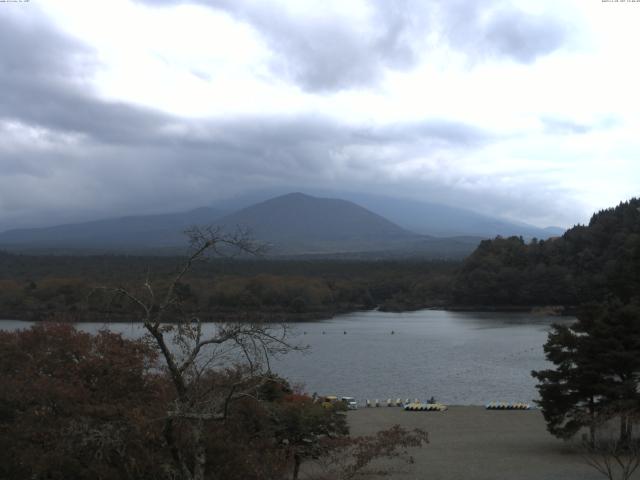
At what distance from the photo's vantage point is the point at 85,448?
22.6 ft

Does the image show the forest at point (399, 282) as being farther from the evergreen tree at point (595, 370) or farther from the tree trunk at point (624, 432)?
the tree trunk at point (624, 432)

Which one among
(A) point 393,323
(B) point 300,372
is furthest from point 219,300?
(B) point 300,372

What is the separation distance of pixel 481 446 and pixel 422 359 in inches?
802

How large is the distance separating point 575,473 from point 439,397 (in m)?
13.1

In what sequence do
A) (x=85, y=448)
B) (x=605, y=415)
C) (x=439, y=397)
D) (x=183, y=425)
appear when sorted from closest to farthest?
(x=183, y=425), (x=85, y=448), (x=605, y=415), (x=439, y=397)

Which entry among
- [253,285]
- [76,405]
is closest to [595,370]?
[76,405]

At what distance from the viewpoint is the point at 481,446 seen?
56.0ft

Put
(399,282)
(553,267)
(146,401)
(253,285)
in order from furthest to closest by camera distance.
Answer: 1. (399,282)
2. (553,267)
3. (253,285)
4. (146,401)

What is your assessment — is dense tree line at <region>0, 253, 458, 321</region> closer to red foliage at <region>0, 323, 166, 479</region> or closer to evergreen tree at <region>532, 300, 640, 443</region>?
evergreen tree at <region>532, 300, 640, 443</region>

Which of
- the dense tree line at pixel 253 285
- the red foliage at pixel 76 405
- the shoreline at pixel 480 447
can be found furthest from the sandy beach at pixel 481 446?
the dense tree line at pixel 253 285

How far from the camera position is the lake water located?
28000 mm

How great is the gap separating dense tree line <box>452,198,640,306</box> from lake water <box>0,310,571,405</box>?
23.2 ft

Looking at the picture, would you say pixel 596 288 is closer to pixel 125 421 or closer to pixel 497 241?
pixel 497 241

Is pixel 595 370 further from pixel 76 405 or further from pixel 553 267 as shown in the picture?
pixel 553 267
